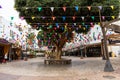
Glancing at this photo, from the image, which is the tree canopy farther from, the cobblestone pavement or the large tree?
the cobblestone pavement

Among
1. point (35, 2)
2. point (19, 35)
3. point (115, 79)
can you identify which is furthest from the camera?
point (19, 35)

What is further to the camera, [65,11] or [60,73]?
[65,11]

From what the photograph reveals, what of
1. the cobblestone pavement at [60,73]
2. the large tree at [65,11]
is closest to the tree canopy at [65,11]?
the large tree at [65,11]

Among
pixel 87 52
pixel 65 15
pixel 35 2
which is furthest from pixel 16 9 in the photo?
pixel 87 52

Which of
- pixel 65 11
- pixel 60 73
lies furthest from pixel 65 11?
pixel 60 73

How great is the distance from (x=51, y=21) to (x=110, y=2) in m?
5.68

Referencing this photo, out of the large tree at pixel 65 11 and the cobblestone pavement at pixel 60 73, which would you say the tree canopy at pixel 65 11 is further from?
the cobblestone pavement at pixel 60 73

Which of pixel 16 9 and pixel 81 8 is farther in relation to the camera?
pixel 16 9

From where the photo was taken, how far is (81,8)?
60.1 feet

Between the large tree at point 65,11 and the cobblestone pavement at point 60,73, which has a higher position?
the large tree at point 65,11

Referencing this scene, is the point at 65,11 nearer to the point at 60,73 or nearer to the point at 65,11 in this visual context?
the point at 65,11

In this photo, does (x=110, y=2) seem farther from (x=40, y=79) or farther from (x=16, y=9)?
(x=40, y=79)

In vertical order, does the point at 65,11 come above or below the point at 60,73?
above

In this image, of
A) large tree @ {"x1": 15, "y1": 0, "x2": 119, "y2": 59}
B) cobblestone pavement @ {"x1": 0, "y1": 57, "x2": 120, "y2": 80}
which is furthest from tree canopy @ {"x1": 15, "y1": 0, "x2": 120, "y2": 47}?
cobblestone pavement @ {"x1": 0, "y1": 57, "x2": 120, "y2": 80}
